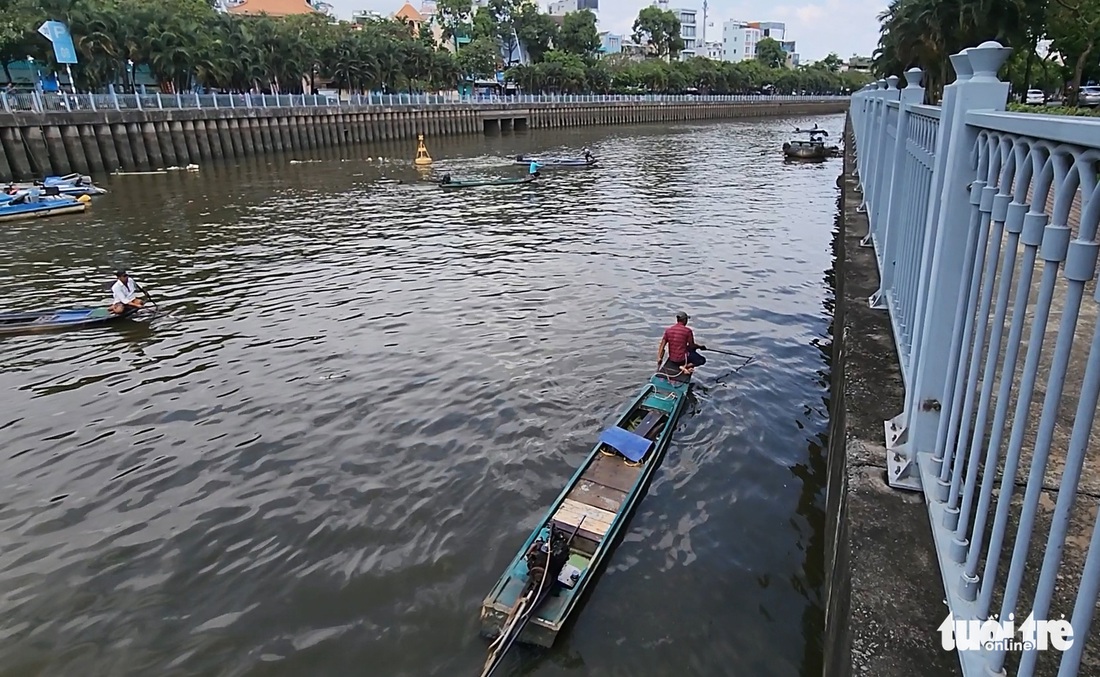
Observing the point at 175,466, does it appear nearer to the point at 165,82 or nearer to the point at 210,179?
the point at 210,179

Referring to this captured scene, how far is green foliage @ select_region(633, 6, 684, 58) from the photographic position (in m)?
126

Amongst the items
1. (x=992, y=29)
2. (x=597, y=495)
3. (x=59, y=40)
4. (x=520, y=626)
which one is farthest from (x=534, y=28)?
(x=520, y=626)

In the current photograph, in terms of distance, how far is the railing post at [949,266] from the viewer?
2938mm

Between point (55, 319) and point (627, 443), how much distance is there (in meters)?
12.0

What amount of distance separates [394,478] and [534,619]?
3372 millimetres

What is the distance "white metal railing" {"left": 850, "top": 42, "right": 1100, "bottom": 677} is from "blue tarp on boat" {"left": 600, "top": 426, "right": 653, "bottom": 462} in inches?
146

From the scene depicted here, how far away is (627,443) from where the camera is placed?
7953mm

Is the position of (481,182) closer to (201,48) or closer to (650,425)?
(650,425)

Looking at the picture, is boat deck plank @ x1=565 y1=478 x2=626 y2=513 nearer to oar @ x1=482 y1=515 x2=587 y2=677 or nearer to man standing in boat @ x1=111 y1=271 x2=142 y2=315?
oar @ x1=482 y1=515 x2=587 y2=677

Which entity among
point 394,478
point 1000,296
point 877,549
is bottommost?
point 394,478

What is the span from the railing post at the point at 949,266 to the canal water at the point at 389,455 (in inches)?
123

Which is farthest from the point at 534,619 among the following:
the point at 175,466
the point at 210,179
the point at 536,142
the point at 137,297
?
the point at 536,142

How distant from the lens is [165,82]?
5225cm

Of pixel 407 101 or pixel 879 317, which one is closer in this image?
pixel 879 317
